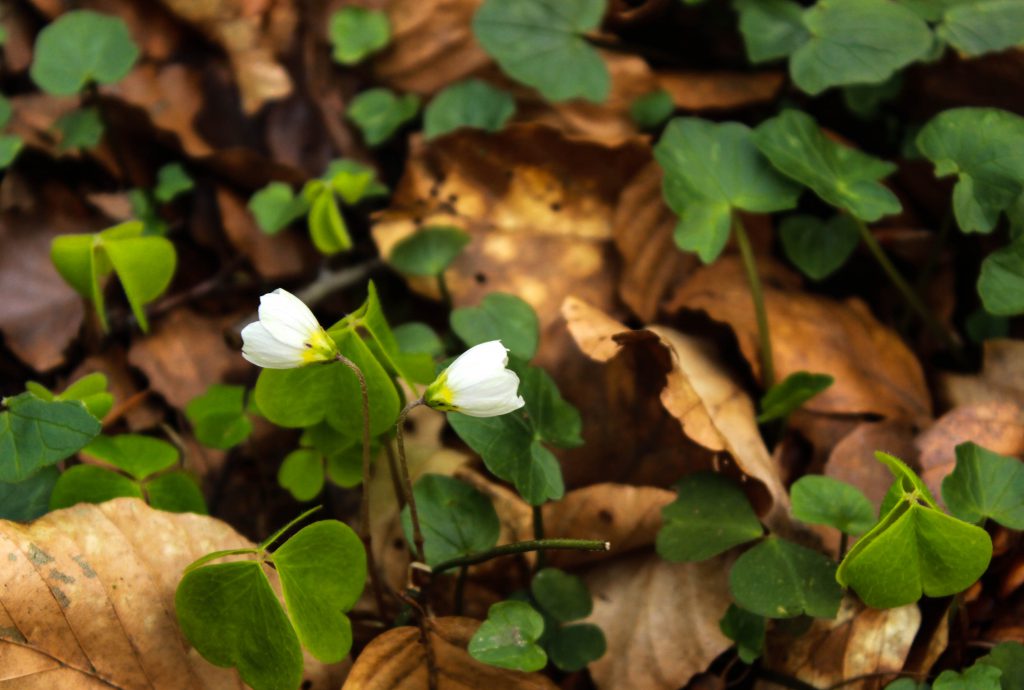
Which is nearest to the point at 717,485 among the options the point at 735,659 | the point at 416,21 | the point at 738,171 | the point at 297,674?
the point at 735,659

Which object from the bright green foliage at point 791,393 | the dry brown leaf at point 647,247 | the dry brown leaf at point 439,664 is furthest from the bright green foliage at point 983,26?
the dry brown leaf at point 439,664

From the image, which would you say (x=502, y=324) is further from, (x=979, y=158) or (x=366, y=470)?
(x=979, y=158)

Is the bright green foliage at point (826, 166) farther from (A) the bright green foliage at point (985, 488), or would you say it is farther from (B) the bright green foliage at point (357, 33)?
(B) the bright green foliage at point (357, 33)

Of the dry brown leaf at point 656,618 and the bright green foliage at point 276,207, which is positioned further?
the bright green foliage at point 276,207

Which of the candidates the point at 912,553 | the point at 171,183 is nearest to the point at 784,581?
the point at 912,553

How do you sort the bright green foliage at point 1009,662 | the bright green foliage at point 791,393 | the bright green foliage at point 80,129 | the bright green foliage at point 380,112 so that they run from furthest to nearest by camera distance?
the bright green foliage at point 380,112 < the bright green foliage at point 80,129 < the bright green foliage at point 791,393 < the bright green foliage at point 1009,662

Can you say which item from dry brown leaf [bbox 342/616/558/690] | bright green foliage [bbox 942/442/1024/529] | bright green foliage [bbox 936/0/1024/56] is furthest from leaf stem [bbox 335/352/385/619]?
bright green foliage [bbox 936/0/1024/56]
